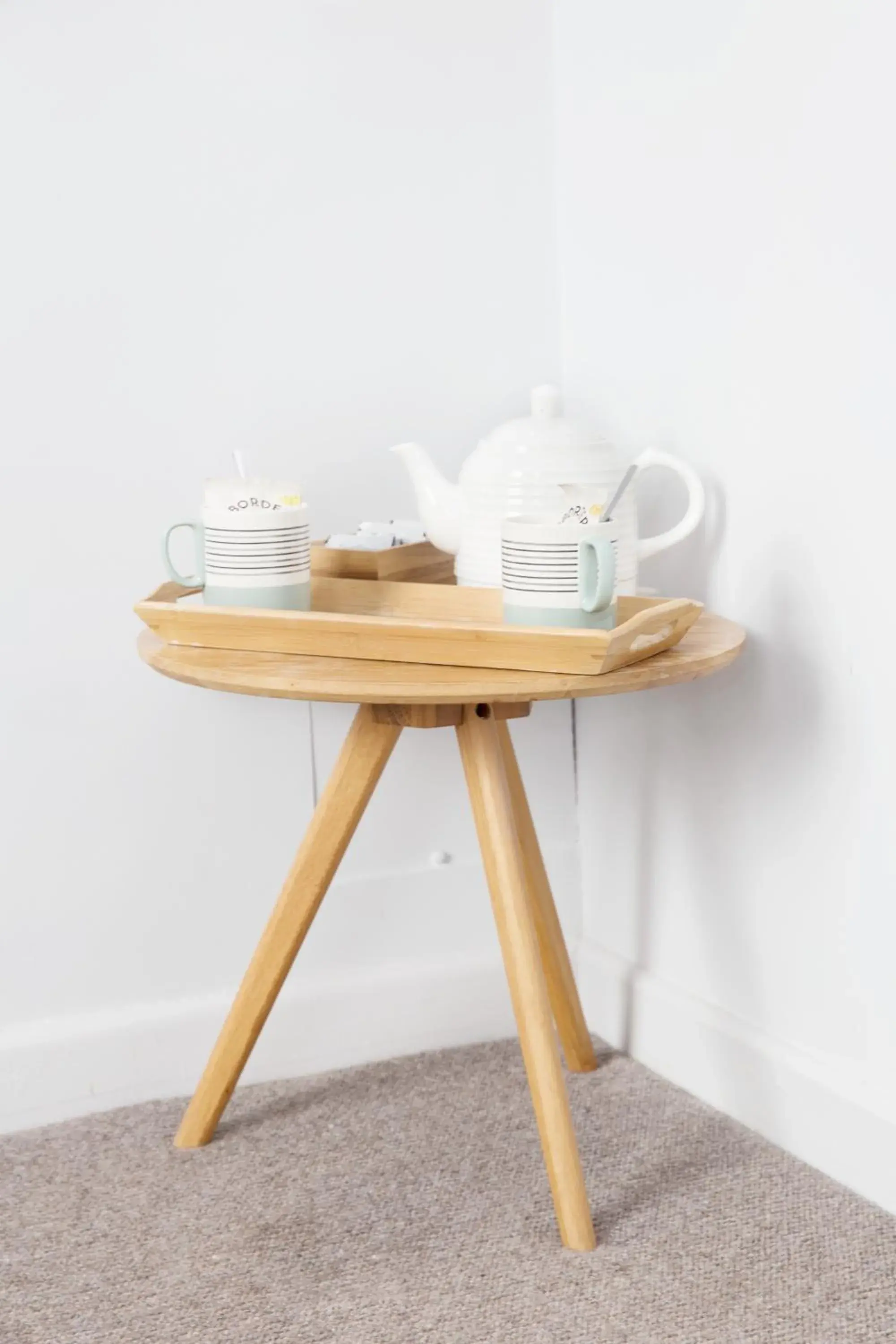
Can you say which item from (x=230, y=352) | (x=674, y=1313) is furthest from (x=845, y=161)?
(x=674, y=1313)

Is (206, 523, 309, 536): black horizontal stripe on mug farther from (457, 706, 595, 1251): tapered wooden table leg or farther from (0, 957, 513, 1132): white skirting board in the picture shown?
(0, 957, 513, 1132): white skirting board

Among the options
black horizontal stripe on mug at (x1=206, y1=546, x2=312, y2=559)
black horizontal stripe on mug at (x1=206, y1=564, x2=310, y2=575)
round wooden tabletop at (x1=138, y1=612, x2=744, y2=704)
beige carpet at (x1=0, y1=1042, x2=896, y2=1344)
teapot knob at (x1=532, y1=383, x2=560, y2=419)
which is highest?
teapot knob at (x1=532, y1=383, x2=560, y2=419)

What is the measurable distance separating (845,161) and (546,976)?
0.84 meters

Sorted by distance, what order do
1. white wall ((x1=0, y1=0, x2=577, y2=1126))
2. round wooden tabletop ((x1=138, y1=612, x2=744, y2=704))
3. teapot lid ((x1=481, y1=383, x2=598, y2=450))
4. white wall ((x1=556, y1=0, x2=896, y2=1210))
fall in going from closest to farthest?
round wooden tabletop ((x1=138, y1=612, x2=744, y2=704)) → white wall ((x1=556, y1=0, x2=896, y2=1210)) → teapot lid ((x1=481, y1=383, x2=598, y2=450)) → white wall ((x1=0, y1=0, x2=577, y2=1126))

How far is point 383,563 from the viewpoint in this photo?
1.29 metres

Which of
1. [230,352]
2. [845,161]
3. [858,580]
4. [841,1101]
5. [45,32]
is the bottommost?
[841,1101]

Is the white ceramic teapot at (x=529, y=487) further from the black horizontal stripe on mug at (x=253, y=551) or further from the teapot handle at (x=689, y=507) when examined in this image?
the black horizontal stripe on mug at (x=253, y=551)

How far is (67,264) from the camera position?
135cm

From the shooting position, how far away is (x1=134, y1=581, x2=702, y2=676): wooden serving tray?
3.45 feet

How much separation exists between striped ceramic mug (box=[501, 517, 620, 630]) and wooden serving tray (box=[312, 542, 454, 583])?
216 millimetres

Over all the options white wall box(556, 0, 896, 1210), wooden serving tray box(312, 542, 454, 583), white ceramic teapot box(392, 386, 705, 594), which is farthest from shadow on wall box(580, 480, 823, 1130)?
wooden serving tray box(312, 542, 454, 583)

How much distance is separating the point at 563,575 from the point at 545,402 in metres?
0.27

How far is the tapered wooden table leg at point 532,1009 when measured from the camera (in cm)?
115

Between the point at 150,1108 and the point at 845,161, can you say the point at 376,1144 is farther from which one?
the point at 845,161
